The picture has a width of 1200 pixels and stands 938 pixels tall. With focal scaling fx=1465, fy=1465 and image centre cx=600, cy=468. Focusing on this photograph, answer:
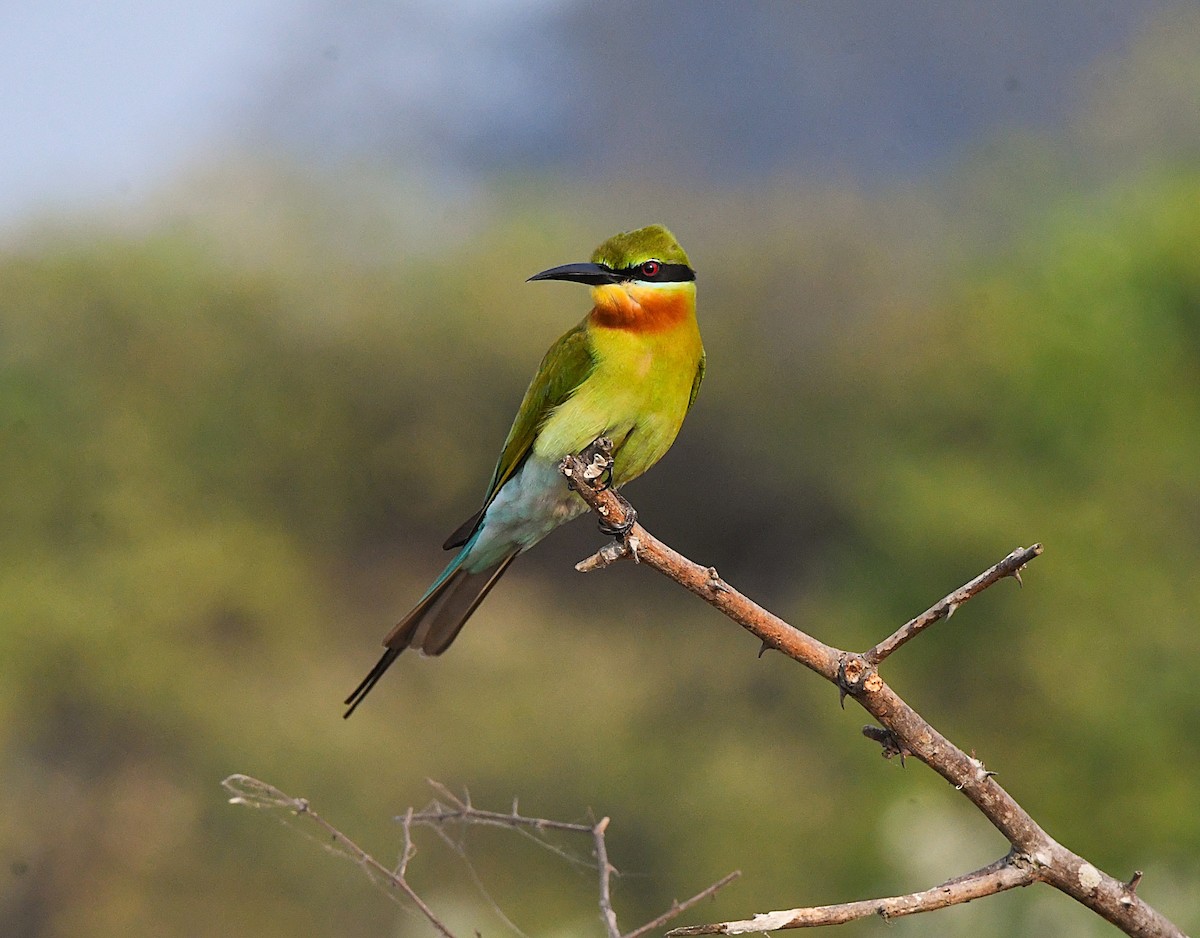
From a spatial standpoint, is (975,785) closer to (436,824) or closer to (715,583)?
(715,583)

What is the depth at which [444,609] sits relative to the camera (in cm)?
256

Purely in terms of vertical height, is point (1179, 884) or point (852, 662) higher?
point (1179, 884)

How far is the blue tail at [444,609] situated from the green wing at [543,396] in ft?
0.16

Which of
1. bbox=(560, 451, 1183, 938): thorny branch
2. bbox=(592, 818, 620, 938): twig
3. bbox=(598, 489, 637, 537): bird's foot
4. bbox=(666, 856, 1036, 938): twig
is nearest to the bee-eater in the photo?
bbox=(598, 489, 637, 537): bird's foot

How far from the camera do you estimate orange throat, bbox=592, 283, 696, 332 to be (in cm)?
254

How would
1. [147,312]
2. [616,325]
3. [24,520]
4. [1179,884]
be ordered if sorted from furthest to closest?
[147,312] < [24,520] < [1179,884] < [616,325]

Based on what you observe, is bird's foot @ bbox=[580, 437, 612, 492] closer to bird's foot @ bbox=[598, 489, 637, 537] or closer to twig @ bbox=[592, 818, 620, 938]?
bird's foot @ bbox=[598, 489, 637, 537]

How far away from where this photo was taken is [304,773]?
1109cm

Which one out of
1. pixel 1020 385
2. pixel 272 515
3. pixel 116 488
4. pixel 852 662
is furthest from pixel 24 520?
pixel 852 662

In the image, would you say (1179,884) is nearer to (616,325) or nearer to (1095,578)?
(616,325)

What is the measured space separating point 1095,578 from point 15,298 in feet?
42.9

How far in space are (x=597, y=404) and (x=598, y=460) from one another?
123 millimetres

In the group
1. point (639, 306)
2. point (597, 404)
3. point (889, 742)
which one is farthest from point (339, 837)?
point (639, 306)

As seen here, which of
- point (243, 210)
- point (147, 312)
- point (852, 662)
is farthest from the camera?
point (243, 210)
